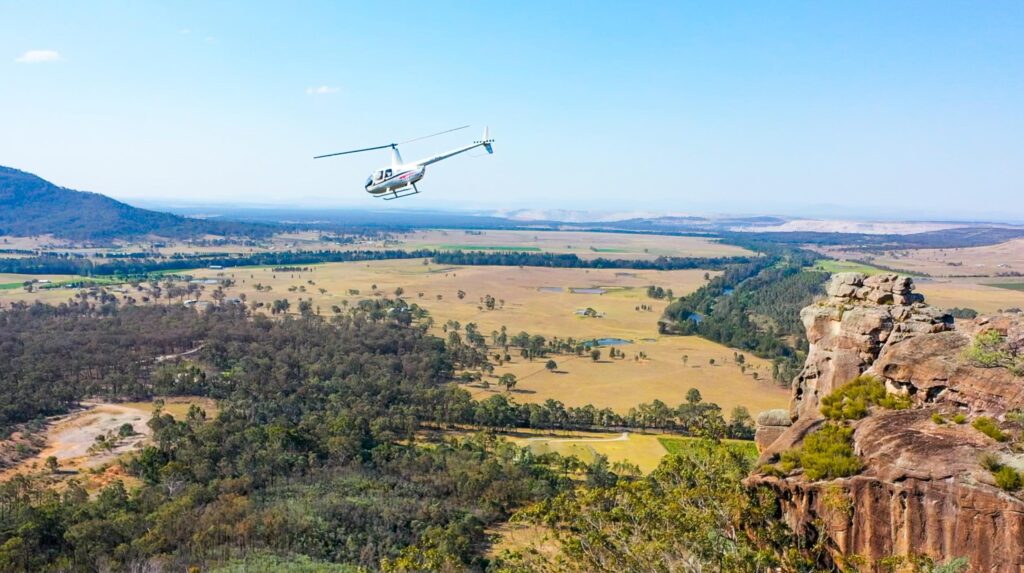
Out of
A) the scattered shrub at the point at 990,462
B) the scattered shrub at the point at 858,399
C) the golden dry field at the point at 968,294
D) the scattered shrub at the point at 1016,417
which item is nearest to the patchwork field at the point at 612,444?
the scattered shrub at the point at 858,399

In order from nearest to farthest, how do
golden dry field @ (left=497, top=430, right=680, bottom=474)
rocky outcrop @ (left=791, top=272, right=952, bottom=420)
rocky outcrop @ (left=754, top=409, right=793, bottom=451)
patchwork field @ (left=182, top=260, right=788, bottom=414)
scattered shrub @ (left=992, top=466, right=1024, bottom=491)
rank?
scattered shrub @ (left=992, top=466, right=1024, bottom=491), rocky outcrop @ (left=791, top=272, right=952, bottom=420), rocky outcrop @ (left=754, top=409, right=793, bottom=451), golden dry field @ (left=497, top=430, right=680, bottom=474), patchwork field @ (left=182, top=260, right=788, bottom=414)

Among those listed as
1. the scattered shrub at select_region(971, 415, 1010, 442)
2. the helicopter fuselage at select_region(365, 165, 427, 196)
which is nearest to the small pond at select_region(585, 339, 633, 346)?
the helicopter fuselage at select_region(365, 165, 427, 196)

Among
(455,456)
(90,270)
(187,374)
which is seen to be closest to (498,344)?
(187,374)

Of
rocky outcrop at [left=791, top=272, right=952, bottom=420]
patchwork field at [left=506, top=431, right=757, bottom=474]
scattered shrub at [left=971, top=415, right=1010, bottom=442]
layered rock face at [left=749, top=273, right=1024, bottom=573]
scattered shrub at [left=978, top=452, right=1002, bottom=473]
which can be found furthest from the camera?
patchwork field at [left=506, top=431, right=757, bottom=474]

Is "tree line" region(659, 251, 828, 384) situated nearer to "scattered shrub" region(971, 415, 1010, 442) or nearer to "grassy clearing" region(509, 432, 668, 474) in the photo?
"grassy clearing" region(509, 432, 668, 474)

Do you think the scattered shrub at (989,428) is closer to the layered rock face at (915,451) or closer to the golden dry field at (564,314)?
the layered rock face at (915,451)

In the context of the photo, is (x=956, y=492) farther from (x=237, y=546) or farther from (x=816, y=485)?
(x=237, y=546)

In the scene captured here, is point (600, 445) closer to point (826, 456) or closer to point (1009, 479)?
point (826, 456)
